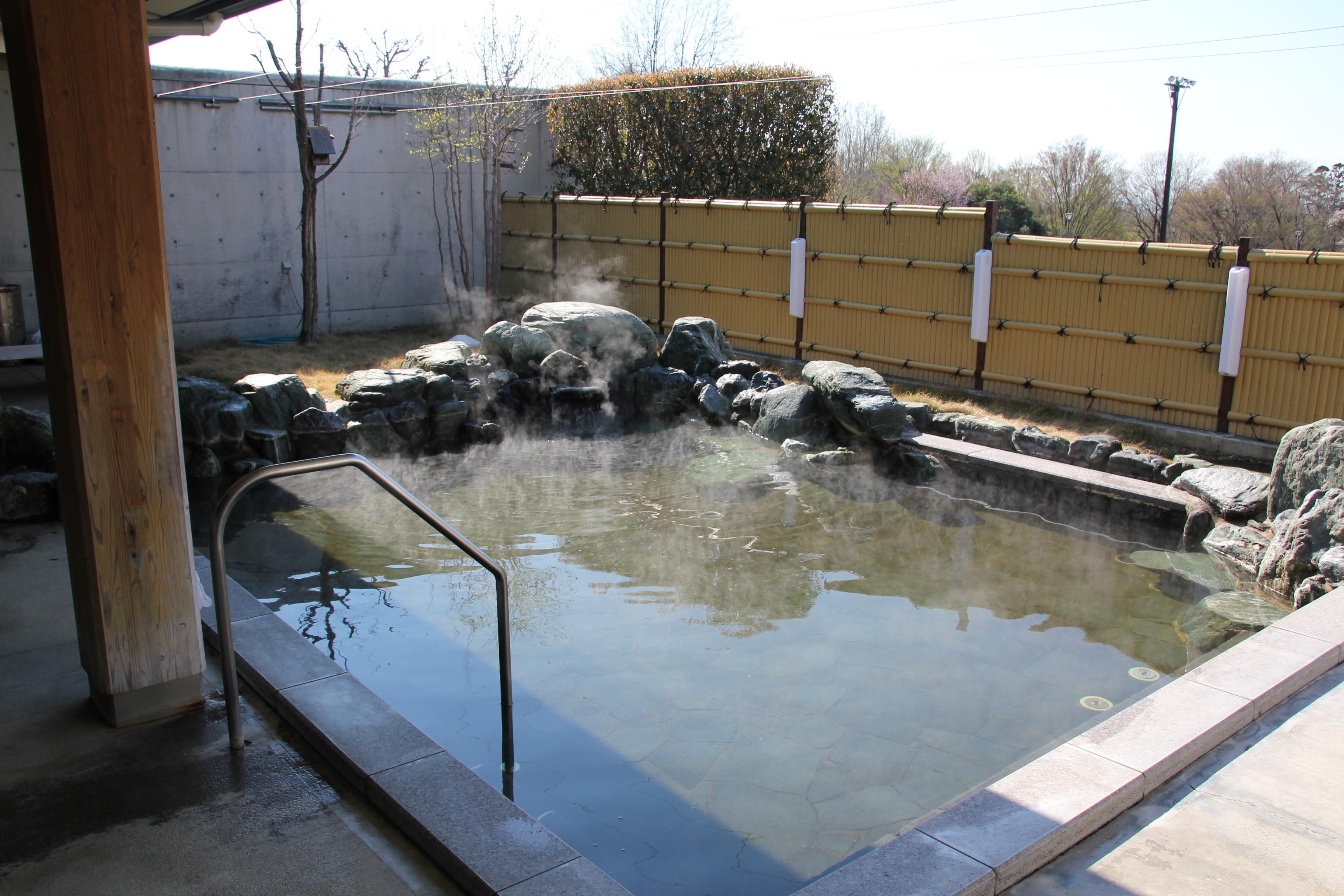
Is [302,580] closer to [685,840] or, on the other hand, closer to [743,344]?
[685,840]

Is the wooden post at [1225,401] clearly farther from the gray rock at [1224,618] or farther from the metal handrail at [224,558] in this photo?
the metal handrail at [224,558]

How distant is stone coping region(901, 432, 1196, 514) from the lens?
286 inches

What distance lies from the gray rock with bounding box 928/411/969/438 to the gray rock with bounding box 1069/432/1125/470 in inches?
43.3

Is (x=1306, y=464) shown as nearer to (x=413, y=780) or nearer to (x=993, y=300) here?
(x=993, y=300)

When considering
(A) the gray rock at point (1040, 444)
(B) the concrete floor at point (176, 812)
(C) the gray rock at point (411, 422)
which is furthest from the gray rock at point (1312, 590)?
(C) the gray rock at point (411, 422)

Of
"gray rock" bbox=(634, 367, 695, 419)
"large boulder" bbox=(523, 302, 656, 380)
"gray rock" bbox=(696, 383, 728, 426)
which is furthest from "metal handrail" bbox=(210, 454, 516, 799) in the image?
"large boulder" bbox=(523, 302, 656, 380)

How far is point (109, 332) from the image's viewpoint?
295 cm

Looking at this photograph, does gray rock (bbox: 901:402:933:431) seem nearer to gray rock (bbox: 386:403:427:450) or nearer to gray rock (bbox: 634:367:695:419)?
gray rock (bbox: 634:367:695:419)

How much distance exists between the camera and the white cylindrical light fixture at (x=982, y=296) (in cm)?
952

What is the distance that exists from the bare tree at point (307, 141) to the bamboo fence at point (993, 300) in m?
3.31

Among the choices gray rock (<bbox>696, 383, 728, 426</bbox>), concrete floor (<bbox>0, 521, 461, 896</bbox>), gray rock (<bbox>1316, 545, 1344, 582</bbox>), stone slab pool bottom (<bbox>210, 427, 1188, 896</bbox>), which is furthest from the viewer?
gray rock (<bbox>696, 383, 728, 426</bbox>)

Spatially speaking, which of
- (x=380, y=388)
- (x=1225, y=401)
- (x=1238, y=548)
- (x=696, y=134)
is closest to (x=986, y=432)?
(x=1225, y=401)

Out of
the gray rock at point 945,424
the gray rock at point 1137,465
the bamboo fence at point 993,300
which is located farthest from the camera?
the gray rock at point 945,424

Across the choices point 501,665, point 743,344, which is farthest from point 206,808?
point 743,344
